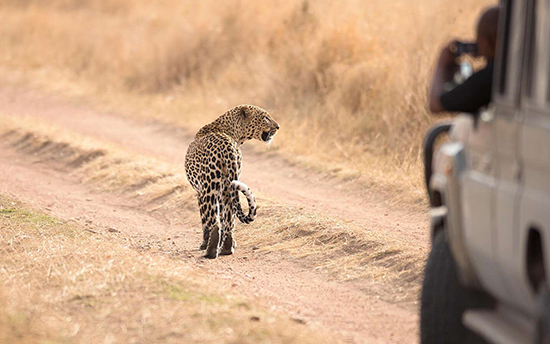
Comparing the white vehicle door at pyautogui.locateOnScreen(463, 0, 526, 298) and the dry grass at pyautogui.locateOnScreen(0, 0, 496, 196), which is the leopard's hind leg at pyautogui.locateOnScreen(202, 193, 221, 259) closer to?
the dry grass at pyautogui.locateOnScreen(0, 0, 496, 196)

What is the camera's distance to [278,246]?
6582 millimetres

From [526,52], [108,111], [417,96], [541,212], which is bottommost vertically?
[108,111]

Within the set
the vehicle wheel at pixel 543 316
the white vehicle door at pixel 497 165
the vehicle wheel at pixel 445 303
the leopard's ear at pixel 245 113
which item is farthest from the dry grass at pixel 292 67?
the vehicle wheel at pixel 543 316

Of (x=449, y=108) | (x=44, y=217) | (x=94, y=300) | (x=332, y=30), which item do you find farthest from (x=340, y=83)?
(x=449, y=108)

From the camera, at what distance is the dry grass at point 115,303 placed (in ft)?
13.4

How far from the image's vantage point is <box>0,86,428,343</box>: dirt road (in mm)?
4996

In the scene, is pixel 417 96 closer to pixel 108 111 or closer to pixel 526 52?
pixel 108 111

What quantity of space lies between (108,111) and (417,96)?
600 cm

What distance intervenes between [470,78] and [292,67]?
9612mm

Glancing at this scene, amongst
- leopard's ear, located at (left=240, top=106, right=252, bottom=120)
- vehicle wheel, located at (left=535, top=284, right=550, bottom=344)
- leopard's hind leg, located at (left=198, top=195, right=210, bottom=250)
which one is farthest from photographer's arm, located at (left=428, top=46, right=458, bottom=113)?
leopard's ear, located at (left=240, top=106, right=252, bottom=120)

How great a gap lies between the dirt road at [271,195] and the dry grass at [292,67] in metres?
0.46

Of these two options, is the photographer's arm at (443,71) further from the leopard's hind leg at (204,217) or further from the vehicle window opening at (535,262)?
the leopard's hind leg at (204,217)

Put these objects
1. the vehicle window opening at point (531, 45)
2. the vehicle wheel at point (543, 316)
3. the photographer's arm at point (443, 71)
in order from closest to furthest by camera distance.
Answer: the vehicle wheel at point (543, 316) < the vehicle window opening at point (531, 45) < the photographer's arm at point (443, 71)

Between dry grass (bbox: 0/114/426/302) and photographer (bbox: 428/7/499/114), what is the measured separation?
6.53ft
